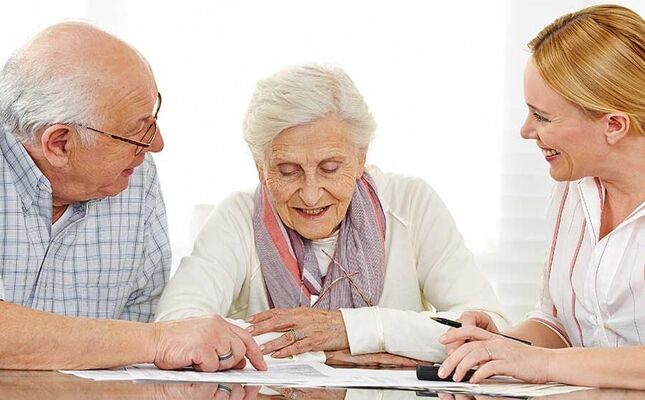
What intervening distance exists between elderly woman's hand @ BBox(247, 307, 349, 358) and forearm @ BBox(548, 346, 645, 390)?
0.58m

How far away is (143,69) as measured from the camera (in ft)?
7.36

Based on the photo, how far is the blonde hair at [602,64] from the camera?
2.03 metres

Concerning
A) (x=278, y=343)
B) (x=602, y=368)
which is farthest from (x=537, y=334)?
(x=278, y=343)

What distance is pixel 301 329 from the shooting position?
2252 mm

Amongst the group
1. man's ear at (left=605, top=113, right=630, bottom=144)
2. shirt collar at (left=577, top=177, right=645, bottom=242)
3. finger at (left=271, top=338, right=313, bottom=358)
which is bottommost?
finger at (left=271, top=338, right=313, bottom=358)

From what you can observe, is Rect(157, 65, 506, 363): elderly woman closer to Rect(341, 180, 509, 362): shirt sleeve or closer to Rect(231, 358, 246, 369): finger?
Rect(341, 180, 509, 362): shirt sleeve

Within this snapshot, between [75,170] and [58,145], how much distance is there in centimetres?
6

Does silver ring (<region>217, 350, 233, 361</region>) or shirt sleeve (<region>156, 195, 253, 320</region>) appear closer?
silver ring (<region>217, 350, 233, 361</region>)

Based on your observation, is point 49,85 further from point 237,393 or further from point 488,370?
point 488,370

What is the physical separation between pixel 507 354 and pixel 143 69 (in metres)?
0.98

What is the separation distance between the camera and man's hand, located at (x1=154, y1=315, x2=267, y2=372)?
1.86 m

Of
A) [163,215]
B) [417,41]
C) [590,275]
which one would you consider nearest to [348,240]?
[163,215]

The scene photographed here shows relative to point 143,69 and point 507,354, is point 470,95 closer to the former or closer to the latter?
point 143,69

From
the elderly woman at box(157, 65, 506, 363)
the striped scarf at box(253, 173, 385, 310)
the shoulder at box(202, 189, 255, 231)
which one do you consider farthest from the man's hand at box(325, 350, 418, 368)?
the shoulder at box(202, 189, 255, 231)
